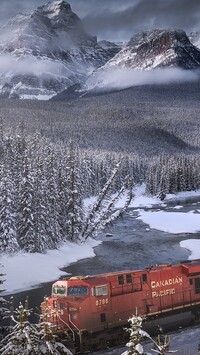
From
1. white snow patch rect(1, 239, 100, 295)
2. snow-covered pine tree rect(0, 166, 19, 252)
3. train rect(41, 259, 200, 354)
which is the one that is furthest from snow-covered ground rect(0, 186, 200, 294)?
train rect(41, 259, 200, 354)

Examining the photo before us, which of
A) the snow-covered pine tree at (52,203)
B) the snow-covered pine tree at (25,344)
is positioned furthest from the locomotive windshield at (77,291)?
the snow-covered pine tree at (52,203)

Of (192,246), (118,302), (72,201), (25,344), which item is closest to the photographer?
(25,344)

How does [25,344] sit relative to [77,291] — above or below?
above

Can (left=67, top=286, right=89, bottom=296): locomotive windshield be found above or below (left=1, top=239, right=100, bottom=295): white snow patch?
above

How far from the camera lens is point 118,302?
3033 centimetres

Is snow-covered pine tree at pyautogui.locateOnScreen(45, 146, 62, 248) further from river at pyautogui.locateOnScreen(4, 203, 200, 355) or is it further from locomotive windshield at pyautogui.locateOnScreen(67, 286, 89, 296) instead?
locomotive windshield at pyautogui.locateOnScreen(67, 286, 89, 296)

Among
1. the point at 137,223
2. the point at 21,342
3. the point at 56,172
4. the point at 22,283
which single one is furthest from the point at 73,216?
the point at 21,342

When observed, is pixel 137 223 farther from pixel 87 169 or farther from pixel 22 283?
pixel 87 169

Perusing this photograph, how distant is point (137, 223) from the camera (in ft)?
306

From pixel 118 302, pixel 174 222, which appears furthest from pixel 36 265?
pixel 174 222

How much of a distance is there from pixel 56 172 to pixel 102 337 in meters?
43.0

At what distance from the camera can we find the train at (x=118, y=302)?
28.3 metres

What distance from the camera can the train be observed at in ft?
92.8

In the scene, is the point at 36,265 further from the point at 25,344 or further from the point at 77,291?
the point at 25,344
